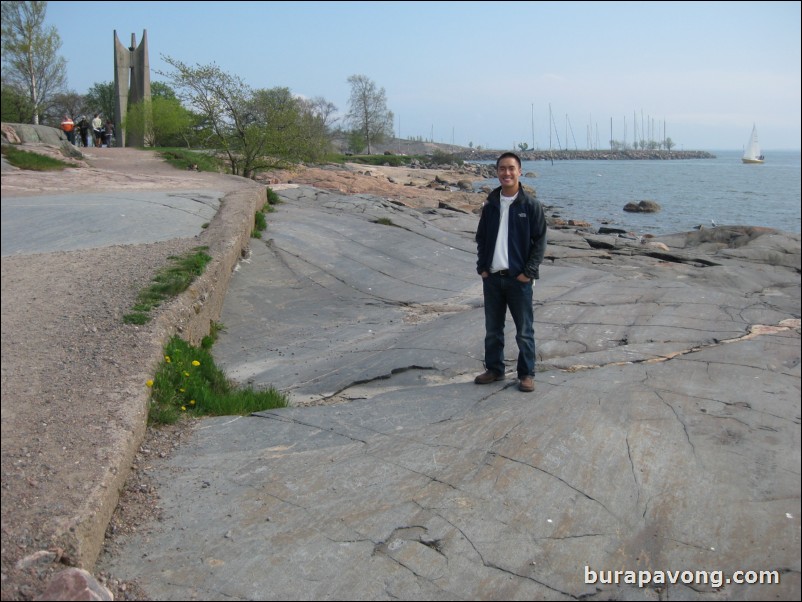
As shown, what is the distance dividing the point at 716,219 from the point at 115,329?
824 inches

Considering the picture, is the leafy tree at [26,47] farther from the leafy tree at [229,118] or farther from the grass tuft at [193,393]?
the leafy tree at [229,118]

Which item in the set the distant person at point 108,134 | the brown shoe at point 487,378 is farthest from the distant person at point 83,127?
the brown shoe at point 487,378

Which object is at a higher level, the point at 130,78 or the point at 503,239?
the point at 130,78

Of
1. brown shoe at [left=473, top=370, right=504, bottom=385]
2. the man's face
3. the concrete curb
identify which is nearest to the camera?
the concrete curb

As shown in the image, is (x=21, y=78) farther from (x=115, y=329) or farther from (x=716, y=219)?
(x=716, y=219)

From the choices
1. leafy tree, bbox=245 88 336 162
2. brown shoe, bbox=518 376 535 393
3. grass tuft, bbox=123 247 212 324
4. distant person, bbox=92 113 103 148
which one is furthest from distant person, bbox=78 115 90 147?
brown shoe, bbox=518 376 535 393

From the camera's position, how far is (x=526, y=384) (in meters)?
5.52

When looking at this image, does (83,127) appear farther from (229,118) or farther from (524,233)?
(524,233)

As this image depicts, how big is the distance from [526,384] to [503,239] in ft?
3.75

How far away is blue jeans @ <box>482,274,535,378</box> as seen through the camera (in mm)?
5672

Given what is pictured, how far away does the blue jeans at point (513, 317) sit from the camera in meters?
5.67

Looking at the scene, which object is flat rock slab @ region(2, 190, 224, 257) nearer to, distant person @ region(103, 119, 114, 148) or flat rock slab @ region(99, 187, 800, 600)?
flat rock slab @ region(99, 187, 800, 600)

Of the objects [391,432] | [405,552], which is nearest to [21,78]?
[391,432]

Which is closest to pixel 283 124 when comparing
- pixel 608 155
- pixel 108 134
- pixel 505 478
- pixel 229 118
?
pixel 229 118
